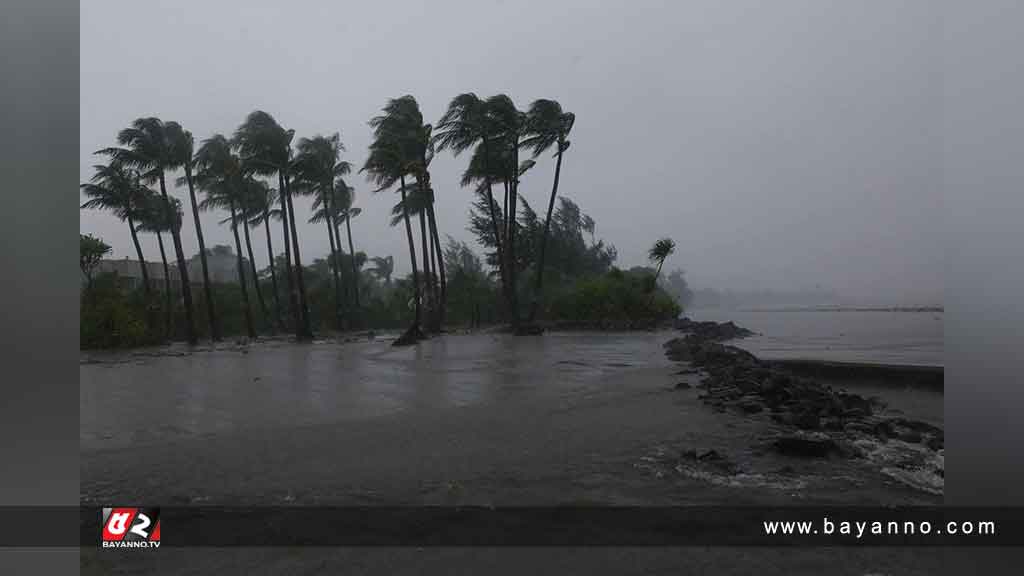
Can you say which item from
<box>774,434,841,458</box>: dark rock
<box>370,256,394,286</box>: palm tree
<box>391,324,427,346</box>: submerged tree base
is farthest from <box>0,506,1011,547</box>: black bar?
<box>370,256,394,286</box>: palm tree

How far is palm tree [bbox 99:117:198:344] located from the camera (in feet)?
74.5

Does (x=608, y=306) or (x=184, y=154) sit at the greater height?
(x=184, y=154)

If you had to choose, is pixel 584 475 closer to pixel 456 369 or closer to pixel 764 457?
pixel 764 457

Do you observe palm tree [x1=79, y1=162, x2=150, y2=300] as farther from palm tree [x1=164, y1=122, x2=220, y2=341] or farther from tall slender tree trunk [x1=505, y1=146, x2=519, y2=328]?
tall slender tree trunk [x1=505, y1=146, x2=519, y2=328]

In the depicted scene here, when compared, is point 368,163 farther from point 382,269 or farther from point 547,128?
point 382,269

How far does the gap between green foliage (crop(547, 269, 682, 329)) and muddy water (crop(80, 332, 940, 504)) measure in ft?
60.5

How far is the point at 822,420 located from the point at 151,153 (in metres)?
27.4

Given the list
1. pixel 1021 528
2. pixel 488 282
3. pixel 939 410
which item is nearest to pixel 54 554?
pixel 1021 528

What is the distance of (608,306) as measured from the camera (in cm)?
2542

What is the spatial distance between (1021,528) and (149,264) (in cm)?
4244

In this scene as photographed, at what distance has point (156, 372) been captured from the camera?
10094 millimetres

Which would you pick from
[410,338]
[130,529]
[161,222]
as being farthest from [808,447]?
[161,222]

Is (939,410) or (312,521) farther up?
(312,521)

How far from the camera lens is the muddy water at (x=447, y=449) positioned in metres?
2.83
